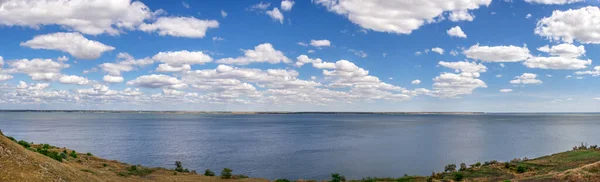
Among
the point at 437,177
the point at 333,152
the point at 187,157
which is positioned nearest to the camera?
the point at 437,177

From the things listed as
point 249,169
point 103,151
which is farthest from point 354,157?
point 103,151

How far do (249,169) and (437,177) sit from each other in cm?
3130

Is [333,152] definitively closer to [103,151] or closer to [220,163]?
[220,163]

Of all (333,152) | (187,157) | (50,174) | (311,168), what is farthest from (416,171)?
(50,174)

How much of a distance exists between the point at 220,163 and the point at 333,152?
89.5 ft

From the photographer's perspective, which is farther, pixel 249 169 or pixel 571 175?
pixel 249 169

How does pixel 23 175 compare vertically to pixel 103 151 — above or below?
above

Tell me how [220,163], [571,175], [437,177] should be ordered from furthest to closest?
[220,163], [437,177], [571,175]

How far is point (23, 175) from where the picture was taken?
69.8 feet

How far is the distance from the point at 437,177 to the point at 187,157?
51.3 meters

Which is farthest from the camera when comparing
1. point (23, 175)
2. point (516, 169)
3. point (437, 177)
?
point (516, 169)

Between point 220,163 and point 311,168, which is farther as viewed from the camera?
point 220,163

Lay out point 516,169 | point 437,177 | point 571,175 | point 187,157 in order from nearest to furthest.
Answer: point 571,175, point 437,177, point 516,169, point 187,157

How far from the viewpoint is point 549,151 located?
8750cm
